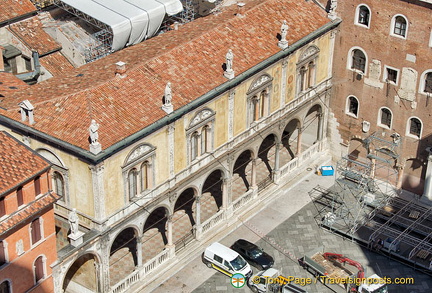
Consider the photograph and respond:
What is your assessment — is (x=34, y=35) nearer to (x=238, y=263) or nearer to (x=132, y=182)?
(x=132, y=182)

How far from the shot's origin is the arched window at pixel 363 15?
70.5 m

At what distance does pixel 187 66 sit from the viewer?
204 feet

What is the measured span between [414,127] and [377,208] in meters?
7.62

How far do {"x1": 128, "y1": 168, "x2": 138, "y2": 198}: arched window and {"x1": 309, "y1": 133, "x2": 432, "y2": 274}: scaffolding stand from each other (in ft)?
60.9

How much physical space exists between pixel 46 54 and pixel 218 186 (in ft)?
60.4

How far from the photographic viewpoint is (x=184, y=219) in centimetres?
6825

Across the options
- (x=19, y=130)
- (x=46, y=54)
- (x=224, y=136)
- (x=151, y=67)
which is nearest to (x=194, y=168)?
(x=224, y=136)

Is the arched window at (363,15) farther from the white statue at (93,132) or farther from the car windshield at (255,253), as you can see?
Result: the white statue at (93,132)

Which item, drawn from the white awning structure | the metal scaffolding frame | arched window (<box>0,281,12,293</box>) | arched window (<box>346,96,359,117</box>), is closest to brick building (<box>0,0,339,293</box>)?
arched window (<box>346,96,359,117</box>)

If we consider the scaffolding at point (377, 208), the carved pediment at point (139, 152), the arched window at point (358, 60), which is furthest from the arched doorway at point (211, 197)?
the arched window at point (358, 60)

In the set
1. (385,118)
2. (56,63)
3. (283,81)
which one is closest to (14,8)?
(56,63)

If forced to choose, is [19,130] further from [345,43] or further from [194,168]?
[345,43]

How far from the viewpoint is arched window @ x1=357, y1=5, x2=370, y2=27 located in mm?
70500

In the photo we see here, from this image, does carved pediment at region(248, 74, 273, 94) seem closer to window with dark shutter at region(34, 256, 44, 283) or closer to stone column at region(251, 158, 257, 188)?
stone column at region(251, 158, 257, 188)
